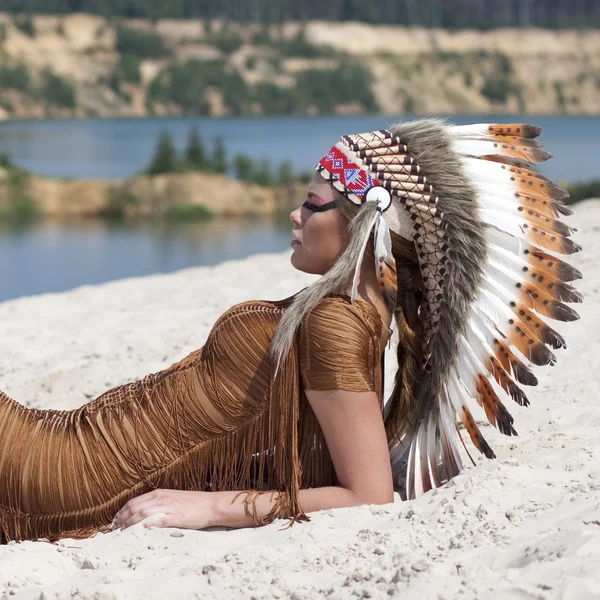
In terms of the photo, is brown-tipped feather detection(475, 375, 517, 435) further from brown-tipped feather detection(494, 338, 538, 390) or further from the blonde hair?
the blonde hair

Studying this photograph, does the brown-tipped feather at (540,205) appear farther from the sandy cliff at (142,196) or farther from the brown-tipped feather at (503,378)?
the sandy cliff at (142,196)

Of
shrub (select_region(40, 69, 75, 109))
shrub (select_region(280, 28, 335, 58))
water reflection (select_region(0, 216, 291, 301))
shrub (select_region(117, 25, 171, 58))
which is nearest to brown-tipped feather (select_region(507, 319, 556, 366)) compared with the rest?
water reflection (select_region(0, 216, 291, 301))

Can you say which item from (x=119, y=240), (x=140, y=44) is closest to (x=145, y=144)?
(x=119, y=240)

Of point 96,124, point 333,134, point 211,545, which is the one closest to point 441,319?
point 211,545

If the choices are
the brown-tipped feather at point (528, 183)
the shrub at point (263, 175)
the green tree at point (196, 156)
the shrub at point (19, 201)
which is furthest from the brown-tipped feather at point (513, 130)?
the shrub at point (263, 175)

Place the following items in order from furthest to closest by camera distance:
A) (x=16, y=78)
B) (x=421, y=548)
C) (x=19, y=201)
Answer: (x=16, y=78), (x=19, y=201), (x=421, y=548)

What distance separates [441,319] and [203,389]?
645 millimetres

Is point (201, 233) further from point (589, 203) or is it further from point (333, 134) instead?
point (333, 134)

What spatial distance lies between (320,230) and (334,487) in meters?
0.66

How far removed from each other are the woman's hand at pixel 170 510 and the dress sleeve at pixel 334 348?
0.41 meters

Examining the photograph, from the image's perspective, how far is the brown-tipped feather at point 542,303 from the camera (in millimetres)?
2658

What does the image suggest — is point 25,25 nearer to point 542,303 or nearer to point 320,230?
point 320,230

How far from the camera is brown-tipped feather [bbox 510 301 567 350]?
104 inches

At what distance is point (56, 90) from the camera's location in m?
56.1
